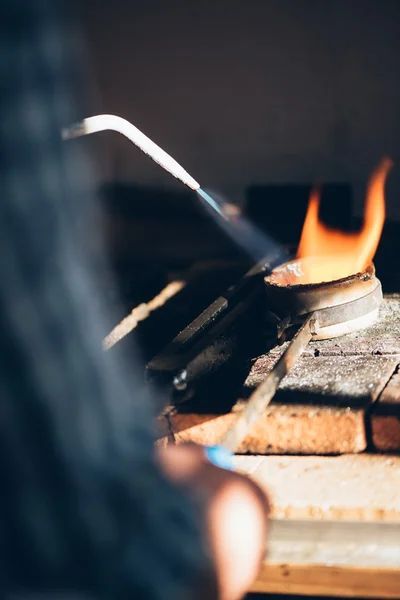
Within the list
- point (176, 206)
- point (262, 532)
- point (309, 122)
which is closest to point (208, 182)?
point (176, 206)

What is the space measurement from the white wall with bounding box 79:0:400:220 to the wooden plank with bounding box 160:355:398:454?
11.4ft

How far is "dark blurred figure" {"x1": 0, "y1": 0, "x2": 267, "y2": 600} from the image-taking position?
911 mm

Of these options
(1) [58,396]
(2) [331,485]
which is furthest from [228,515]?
(2) [331,485]

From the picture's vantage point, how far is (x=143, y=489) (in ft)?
3.55

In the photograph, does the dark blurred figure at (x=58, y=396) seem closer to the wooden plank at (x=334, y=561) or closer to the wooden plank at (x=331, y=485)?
the wooden plank at (x=334, y=561)

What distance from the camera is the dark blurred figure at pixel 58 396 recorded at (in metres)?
0.91

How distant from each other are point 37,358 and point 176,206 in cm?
566

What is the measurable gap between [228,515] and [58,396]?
1.34 feet

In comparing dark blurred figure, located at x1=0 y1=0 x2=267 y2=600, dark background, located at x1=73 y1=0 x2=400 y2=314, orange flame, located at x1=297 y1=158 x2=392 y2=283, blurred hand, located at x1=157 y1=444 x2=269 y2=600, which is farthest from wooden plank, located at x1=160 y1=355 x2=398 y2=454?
dark background, located at x1=73 y1=0 x2=400 y2=314

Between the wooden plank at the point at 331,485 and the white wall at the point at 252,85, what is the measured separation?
12.6 feet

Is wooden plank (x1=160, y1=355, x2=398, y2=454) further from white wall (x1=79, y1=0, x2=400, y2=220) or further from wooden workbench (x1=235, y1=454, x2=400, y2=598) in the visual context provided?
white wall (x1=79, y1=0, x2=400, y2=220)

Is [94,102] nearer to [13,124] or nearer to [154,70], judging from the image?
[154,70]

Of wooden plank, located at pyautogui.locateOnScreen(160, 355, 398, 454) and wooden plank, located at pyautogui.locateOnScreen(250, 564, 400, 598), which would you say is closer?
wooden plank, located at pyautogui.locateOnScreen(250, 564, 400, 598)

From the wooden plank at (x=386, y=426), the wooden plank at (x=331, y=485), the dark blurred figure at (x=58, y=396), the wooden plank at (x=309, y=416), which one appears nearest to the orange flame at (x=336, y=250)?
the wooden plank at (x=309, y=416)
